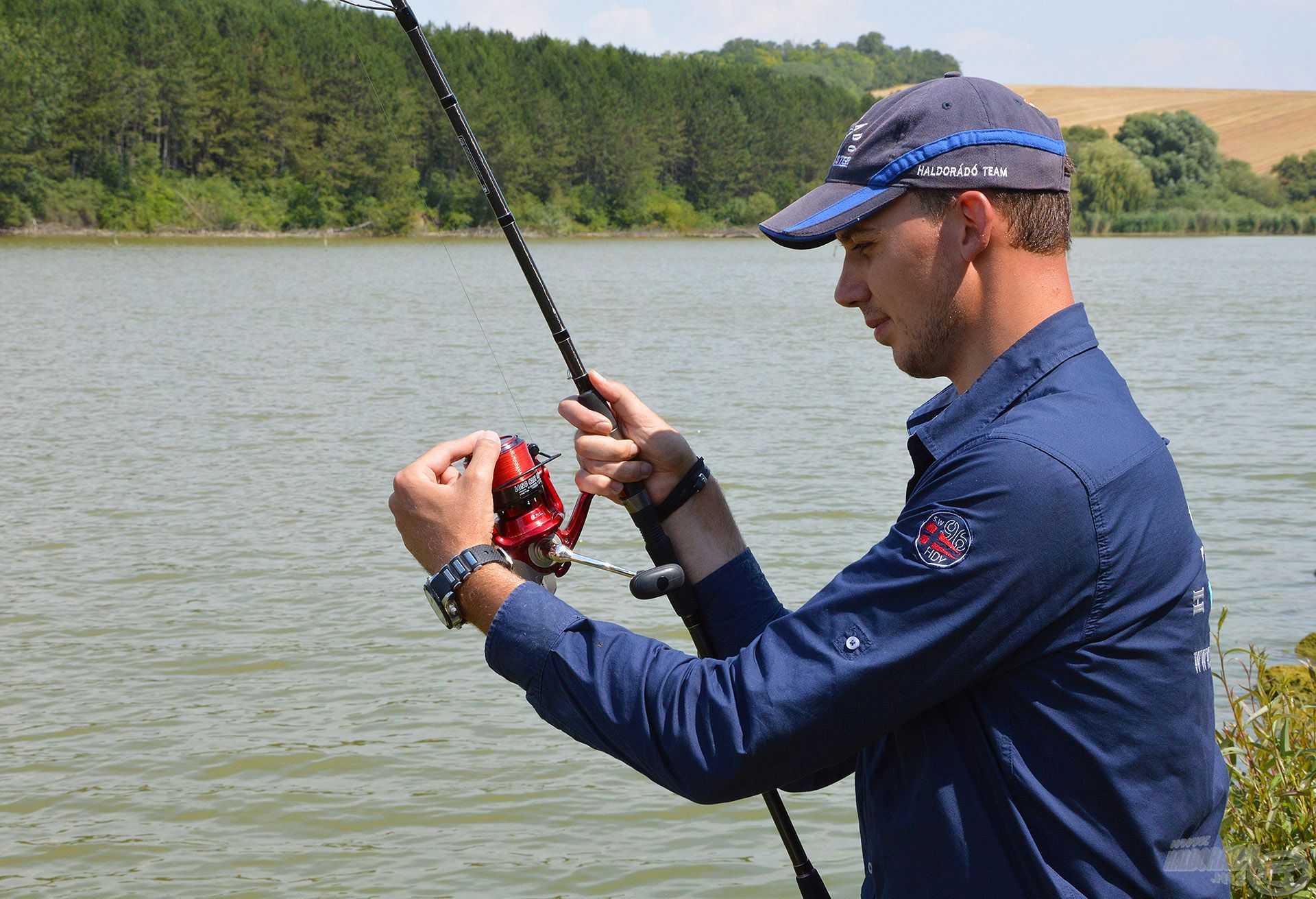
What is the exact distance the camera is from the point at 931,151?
1827 millimetres

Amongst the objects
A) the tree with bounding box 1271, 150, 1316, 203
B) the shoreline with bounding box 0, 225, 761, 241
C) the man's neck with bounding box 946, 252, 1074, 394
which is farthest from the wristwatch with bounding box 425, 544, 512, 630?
the tree with bounding box 1271, 150, 1316, 203

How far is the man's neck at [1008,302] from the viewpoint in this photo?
1.86 metres

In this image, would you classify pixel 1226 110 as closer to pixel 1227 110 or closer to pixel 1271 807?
pixel 1227 110

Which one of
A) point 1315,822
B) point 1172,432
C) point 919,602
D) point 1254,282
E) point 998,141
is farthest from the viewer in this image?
point 1254,282

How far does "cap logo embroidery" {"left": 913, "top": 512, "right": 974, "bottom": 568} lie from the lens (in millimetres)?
1602

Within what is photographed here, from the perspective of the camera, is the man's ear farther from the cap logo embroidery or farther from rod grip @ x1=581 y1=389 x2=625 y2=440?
rod grip @ x1=581 y1=389 x2=625 y2=440

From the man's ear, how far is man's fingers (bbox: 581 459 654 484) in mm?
844

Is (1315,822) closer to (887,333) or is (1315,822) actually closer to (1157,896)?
(1157,896)

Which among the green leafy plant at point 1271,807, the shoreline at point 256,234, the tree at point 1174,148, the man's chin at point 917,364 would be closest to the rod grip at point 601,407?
the man's chin at point 917,364

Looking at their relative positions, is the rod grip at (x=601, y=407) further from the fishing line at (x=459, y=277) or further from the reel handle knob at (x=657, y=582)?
the fishing line at (x=459, y=277)

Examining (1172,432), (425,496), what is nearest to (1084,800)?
(425,496)

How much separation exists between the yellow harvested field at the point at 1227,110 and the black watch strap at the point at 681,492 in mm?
96575

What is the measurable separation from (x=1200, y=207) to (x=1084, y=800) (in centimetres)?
9320

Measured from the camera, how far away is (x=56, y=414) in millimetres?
15664
